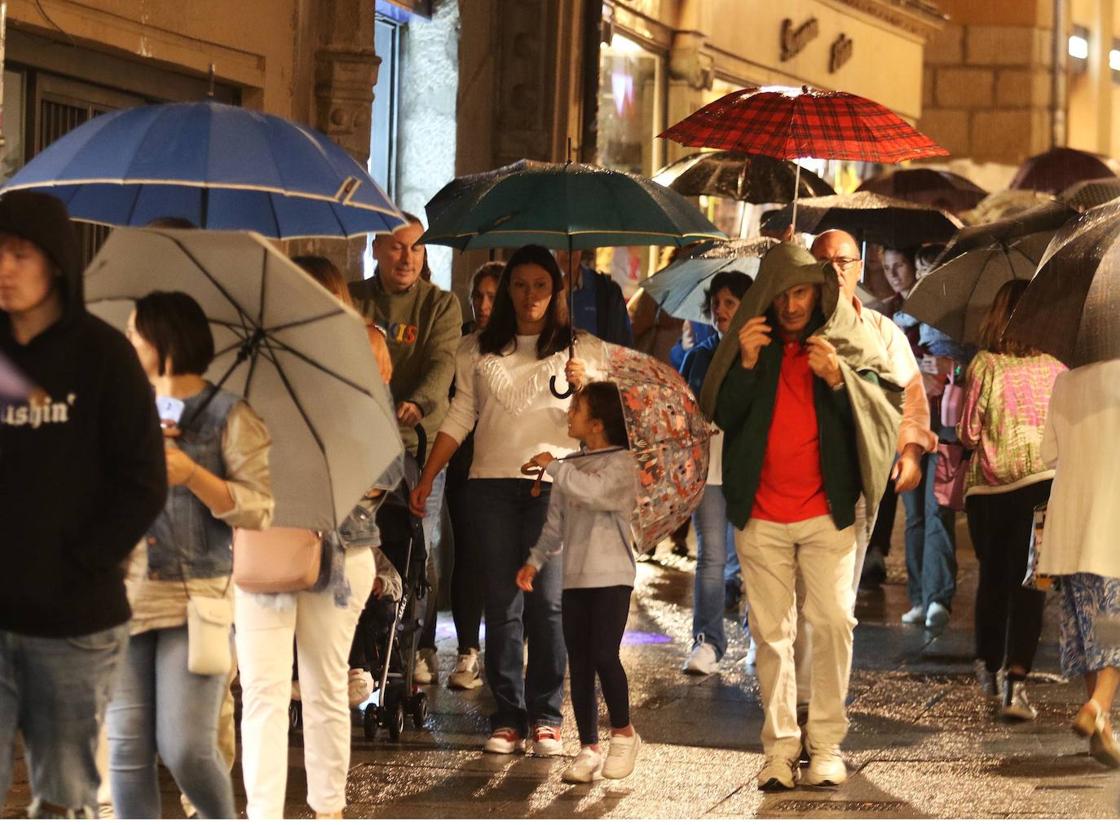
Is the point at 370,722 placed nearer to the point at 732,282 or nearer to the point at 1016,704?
the point at 1016,704

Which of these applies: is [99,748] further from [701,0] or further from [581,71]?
[701,0]

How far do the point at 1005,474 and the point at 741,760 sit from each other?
2.34 m

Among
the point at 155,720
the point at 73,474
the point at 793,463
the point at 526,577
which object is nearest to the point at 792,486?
the point at 793,463

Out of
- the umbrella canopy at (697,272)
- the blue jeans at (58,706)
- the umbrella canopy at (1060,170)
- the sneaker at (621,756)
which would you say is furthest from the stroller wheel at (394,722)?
the umbrella canopy at (1060,170)

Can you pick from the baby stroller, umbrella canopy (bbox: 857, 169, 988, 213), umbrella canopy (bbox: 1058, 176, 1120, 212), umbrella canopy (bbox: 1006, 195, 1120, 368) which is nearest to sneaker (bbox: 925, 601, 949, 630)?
umbrella canopy (bbox: 1058, 176, 1120, 212)

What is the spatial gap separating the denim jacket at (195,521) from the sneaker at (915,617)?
7.88 m

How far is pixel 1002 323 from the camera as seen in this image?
10609 millimetres

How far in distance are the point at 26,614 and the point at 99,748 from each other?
17.8 inches

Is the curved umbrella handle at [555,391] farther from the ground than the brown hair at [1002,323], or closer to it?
closer to it

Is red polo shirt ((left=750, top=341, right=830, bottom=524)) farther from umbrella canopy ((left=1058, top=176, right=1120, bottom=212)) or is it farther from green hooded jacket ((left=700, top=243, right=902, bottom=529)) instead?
umbrella canopy ((left=1058, top=176, right=1120, bottom=212))

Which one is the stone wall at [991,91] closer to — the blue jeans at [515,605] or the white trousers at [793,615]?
the blue jeans at [515,605]

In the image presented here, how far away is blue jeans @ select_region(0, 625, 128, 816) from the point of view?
552cm

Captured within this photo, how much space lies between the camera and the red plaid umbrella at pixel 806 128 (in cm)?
1020

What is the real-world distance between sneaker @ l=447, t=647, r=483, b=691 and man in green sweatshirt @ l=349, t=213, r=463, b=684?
103cm
